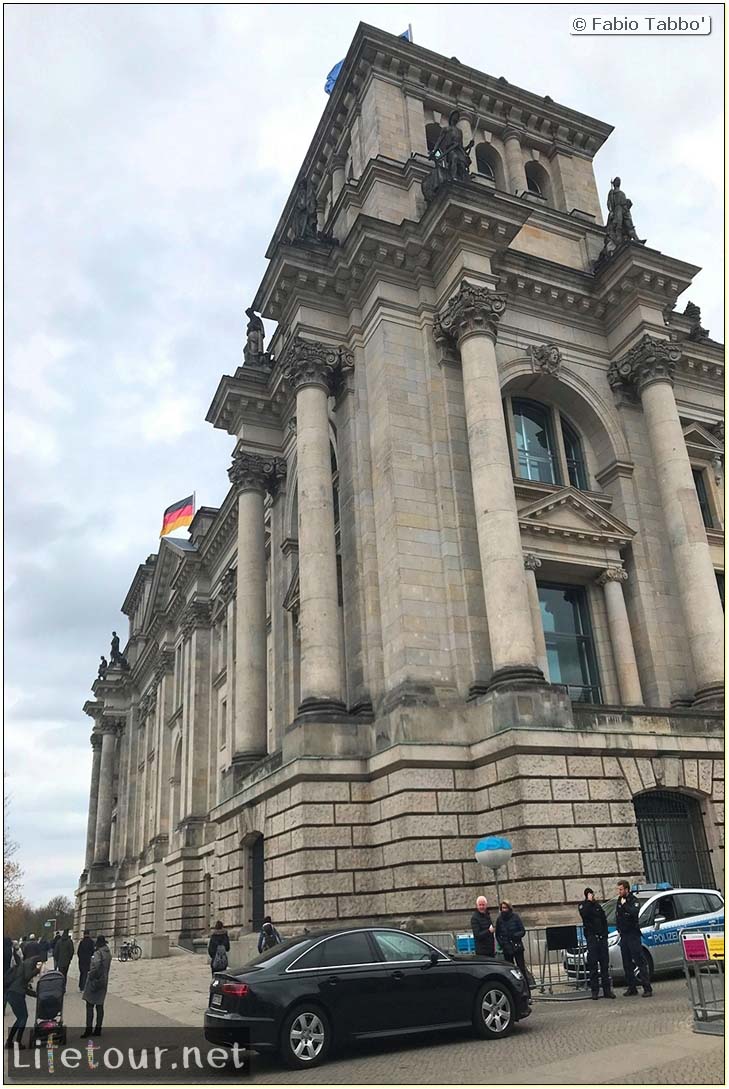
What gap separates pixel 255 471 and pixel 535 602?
1260cm

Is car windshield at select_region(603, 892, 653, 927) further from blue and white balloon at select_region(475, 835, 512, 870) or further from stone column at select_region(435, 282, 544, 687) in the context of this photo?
stone column at select_region(435, 282, 544, 687)

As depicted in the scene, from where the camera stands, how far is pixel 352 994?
10.5 metres

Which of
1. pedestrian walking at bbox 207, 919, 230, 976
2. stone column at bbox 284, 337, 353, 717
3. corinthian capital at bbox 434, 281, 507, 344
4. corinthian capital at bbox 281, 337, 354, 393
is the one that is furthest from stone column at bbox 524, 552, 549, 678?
pedestrian walking at bbox 207, 919, 230, 976

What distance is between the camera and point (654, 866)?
20766mm

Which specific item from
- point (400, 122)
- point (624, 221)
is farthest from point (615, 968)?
point (400, 122)

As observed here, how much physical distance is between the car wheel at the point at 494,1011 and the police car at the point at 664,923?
4612 millimetres

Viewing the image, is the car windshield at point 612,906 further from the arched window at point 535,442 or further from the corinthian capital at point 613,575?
the arched window at point 535,442

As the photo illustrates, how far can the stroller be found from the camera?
13.3 metres

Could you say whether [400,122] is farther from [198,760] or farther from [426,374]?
[198,760]

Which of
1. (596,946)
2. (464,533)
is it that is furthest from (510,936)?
(464,533)

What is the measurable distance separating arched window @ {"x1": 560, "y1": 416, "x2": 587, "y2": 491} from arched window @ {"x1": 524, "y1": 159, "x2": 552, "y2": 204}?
11350 millimetres

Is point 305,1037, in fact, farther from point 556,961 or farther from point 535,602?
point 535,602

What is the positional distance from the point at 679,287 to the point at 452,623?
50.1ft

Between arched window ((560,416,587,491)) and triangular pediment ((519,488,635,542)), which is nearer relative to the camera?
triangular pediment ((519,488,635,542))
